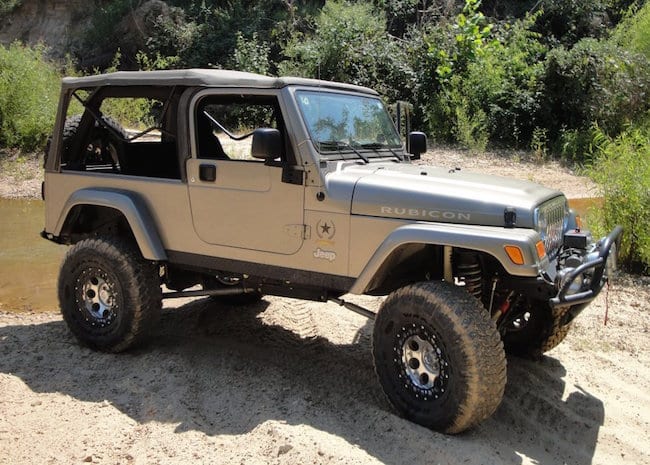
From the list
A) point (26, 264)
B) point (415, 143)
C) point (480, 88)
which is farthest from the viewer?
point (480, 88)

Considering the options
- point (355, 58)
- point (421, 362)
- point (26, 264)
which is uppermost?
point (355, 58)

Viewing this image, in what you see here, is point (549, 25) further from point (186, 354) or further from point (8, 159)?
point (186, 354)

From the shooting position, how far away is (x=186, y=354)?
15.8 feet

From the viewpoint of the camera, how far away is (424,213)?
11.9ft

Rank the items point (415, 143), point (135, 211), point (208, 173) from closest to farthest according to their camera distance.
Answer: point (208, 173) → point (135, 211) → point (415, 143)

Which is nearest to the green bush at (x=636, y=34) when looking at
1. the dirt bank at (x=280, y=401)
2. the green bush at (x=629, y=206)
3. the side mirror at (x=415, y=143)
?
the green bush at (x=629, y=206)

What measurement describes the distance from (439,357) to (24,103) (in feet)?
48.9

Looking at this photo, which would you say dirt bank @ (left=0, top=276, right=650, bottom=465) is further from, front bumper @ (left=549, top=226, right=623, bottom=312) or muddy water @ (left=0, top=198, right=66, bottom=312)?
muddy water @ (left=0, top=198, right=66, bottom=312)

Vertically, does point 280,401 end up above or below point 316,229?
below

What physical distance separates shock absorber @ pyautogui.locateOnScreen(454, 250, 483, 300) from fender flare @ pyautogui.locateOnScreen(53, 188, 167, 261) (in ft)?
7.15

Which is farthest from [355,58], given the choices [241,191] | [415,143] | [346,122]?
[241,191]

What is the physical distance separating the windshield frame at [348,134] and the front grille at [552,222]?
130 centimetres

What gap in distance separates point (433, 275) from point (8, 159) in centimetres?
1356

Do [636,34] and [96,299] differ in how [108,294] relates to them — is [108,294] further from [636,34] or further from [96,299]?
[636,34]
